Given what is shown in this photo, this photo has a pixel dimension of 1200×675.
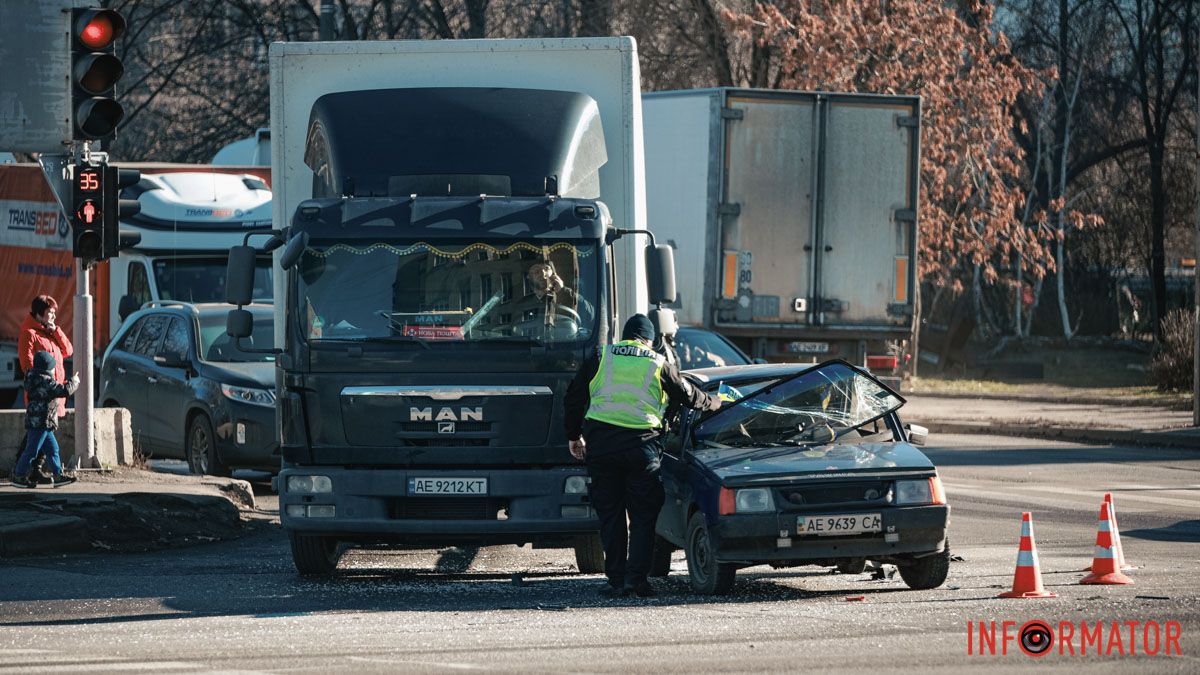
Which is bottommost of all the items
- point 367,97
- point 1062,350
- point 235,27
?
point 1062,350

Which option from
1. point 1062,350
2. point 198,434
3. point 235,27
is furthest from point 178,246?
point 1062,350

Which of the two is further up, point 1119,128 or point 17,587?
point 1119,128

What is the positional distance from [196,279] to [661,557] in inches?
435

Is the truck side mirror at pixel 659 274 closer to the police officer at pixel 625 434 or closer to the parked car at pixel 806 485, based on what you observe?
the police officer at pixel 625 434

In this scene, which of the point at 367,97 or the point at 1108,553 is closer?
the point at 1108,553

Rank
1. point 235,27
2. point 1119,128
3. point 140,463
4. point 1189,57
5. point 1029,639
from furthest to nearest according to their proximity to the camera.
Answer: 1. point 1119,128
2. point 1189,57
3. point 235,27
4. point 140,463
5. point 1029,639

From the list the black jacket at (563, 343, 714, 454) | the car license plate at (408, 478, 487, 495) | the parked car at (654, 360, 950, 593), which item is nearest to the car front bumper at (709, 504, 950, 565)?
the parked car at (654, 360, 950, 593)

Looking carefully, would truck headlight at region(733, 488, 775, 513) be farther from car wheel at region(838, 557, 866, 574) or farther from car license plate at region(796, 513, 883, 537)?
car wheel at region(838, 557, 866, 574)

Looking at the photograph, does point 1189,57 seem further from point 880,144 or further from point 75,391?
point 75,391

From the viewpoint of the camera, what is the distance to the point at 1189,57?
45219 mm

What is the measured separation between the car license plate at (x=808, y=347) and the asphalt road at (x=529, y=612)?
756 centimetres

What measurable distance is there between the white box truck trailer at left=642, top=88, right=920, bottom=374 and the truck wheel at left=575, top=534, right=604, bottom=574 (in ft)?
31.7

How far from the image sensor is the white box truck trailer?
2183 centimetres

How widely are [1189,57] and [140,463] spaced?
3469 centimetres
